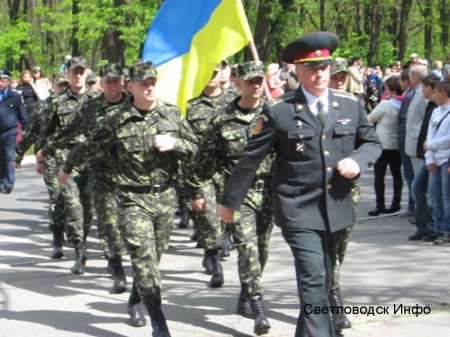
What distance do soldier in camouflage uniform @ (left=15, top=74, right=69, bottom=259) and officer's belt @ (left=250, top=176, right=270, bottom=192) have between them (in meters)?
4.09

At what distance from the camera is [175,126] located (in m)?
7.33

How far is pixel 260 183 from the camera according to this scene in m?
7.56

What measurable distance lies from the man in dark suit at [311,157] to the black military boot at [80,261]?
14.3 ft

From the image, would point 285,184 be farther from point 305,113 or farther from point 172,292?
point 172,292

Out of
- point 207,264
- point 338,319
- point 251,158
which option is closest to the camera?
point 251,158

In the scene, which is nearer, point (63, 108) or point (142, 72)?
point (142, 72)

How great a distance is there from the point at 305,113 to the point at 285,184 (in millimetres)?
461

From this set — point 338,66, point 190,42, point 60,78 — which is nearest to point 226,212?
point 338,66

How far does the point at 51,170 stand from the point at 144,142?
4.30 meters

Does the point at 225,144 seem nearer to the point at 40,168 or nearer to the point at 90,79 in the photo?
the point at 40,168

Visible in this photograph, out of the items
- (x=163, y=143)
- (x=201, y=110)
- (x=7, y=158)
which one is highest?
(x=201, y=110)

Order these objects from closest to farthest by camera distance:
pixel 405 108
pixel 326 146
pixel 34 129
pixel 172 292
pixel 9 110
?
pixel 326 146 < pixel 172 292 < pixel 34 129 < pixel 405 108 < pixel 9 110

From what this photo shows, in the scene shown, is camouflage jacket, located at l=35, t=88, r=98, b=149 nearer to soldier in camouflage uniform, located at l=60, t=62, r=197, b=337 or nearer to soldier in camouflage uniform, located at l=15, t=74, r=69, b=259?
soldier in camouflage uniform, located at l=15, t=74, r=69, b=259

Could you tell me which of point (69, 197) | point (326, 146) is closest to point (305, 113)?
point (326, 146)
